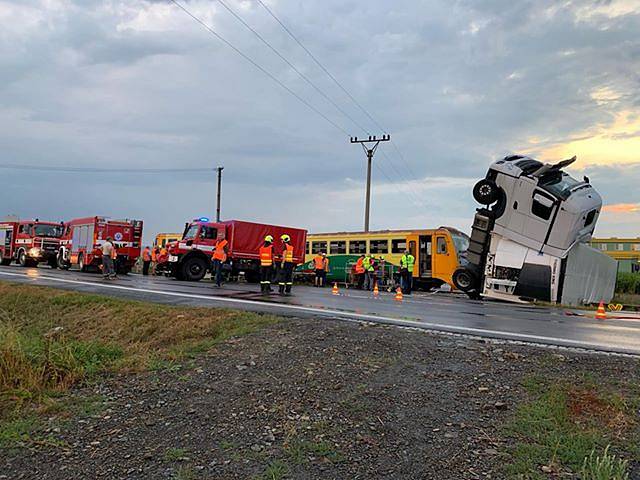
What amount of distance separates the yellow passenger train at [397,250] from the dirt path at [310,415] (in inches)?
688

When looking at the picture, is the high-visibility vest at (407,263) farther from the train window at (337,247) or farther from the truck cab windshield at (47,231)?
the truck cab windshield at (47,231)

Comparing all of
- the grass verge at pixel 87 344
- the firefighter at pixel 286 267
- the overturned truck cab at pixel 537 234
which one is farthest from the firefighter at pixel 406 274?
the grass verge at pixel 87 344

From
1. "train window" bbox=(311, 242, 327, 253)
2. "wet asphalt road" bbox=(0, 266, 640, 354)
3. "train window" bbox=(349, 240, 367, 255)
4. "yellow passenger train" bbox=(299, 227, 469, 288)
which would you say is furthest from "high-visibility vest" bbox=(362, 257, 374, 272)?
"wet asphalt road" bbox=(0, 266, 640, 354)

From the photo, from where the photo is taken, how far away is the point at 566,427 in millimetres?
4242

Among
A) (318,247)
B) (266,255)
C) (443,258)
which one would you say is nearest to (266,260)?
(266,255)

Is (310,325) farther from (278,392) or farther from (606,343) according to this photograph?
(606,343)

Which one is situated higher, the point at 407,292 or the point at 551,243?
the point at 551,243

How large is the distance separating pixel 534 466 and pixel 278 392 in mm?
2356

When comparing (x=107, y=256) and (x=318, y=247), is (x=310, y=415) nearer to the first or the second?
(x=107, y=256)

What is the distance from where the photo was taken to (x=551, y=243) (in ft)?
52.6

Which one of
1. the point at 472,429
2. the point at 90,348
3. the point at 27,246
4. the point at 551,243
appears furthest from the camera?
the point at 27,246

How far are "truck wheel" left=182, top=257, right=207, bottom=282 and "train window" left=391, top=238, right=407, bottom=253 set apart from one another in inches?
367

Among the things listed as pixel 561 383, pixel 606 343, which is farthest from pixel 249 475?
pixel 606 343

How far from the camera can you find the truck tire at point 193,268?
22844mm
